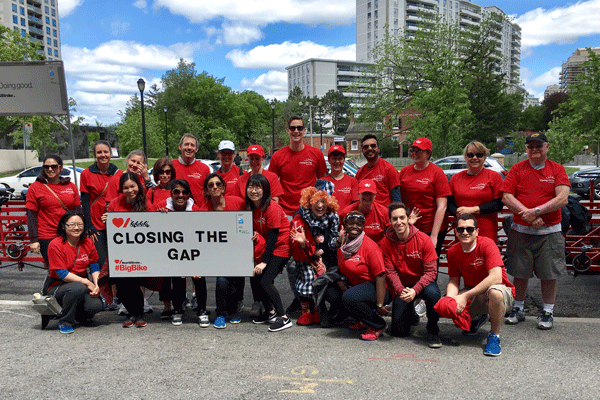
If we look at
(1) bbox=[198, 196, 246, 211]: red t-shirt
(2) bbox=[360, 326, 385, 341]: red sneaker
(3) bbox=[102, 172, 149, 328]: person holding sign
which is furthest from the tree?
(3) bbox=[102, 172, 149, 328]: person holding sign

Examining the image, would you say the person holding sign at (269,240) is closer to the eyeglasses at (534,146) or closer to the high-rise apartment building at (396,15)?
the eyeglasses at (534,146)

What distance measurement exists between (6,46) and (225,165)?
32126 millimetres

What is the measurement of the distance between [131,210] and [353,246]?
8.50 feet

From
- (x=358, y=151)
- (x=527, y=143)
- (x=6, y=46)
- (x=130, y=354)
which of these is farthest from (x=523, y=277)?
(x=358, y=151)

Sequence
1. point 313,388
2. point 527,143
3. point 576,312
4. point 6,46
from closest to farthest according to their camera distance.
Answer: point 313,388 < point 527,143 < point 576,312 < point 6,46

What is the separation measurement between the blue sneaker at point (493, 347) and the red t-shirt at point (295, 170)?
2720 millimetres

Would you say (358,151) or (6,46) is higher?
(6,46)

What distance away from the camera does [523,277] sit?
5.14m

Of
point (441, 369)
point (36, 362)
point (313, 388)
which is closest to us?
point (313, 388)

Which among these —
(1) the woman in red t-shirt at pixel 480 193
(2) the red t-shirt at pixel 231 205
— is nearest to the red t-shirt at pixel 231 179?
(2) the red t-shirt at pixel 231 205

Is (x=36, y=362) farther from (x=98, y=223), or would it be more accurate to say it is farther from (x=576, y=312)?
(x=576, y=312)

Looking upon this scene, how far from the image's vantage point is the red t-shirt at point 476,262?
4496 mm

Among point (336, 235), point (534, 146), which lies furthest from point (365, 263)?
point (534, 146)

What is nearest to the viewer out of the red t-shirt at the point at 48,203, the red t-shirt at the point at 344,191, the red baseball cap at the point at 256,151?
the red t-shirt at the point at 344,191
